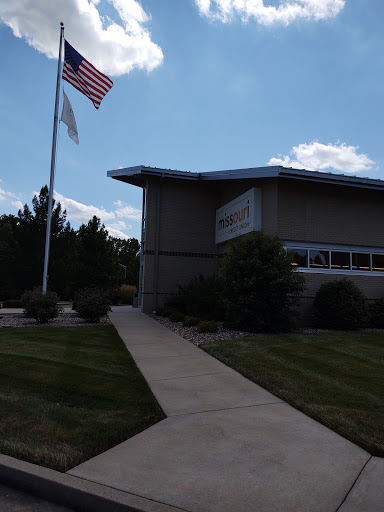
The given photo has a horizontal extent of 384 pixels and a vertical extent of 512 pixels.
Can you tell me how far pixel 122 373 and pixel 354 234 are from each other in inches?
442

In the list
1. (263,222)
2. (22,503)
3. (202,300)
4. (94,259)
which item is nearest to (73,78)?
(263,222)

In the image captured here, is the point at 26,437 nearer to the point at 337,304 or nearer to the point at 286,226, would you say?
the point at 337,304

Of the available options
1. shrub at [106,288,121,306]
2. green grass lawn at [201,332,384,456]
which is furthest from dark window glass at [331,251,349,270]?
shrub at [106,288,121,306]

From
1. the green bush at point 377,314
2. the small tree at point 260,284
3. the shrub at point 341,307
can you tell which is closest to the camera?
the small tree at point 260,284

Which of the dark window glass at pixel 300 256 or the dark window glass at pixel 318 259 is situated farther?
the dark window glass at pixel 318 259

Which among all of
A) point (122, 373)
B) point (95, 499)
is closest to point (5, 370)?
point (122, 373)

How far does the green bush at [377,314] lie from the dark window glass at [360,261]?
67.5 inches

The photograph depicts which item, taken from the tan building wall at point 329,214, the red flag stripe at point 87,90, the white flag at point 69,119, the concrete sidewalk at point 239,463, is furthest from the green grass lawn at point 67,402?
the red flag stripe at point 87,90

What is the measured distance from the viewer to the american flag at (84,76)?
16016 mm

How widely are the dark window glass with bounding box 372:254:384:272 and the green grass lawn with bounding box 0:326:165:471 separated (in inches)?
416

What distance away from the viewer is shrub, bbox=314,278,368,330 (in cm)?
1241

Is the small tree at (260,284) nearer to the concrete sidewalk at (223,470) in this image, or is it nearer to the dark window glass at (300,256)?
the dark window glass at (300,256)

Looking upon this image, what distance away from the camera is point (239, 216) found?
1595cm

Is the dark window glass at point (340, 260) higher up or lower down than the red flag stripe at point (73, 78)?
lower down
